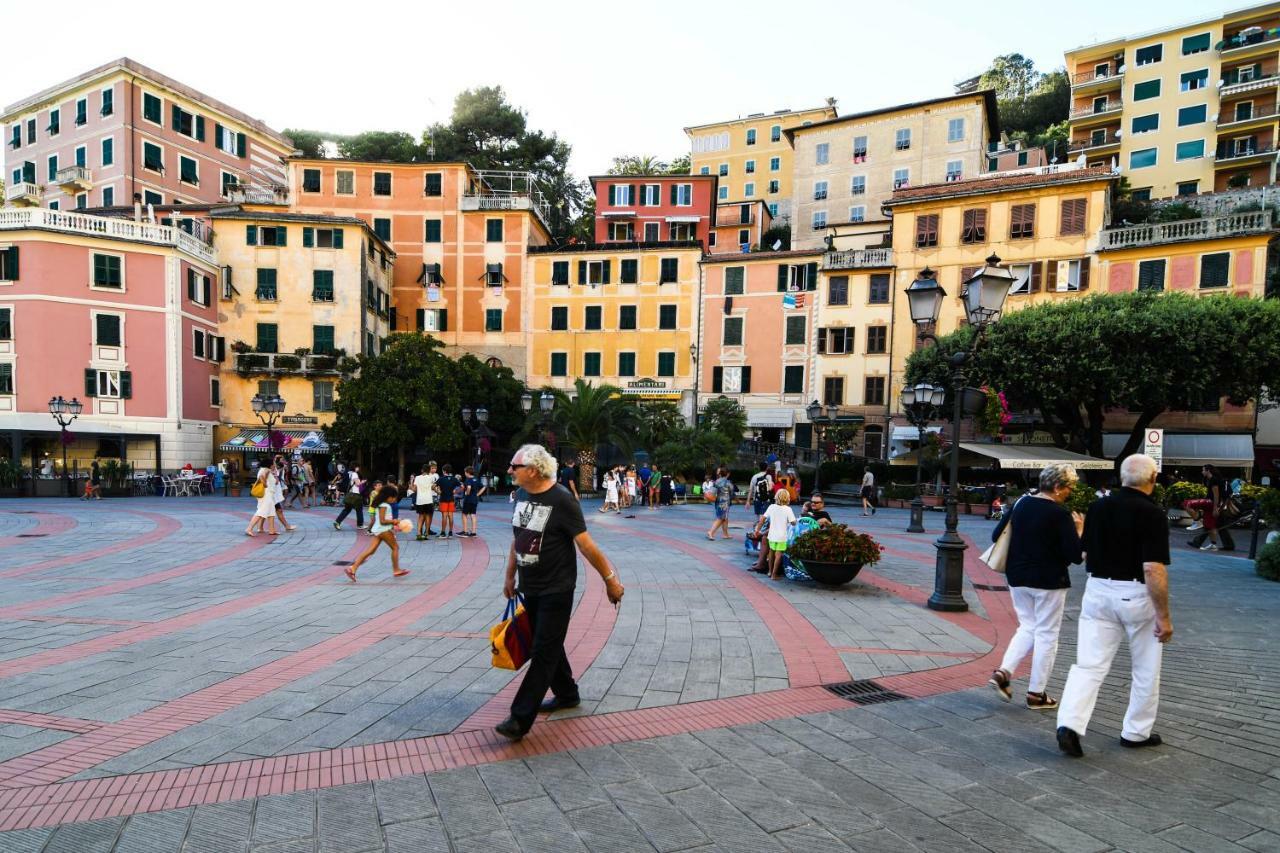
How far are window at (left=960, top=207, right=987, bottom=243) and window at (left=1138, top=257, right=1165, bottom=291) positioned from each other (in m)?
7.06

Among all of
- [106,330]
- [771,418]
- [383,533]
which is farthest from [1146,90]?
[106,330]

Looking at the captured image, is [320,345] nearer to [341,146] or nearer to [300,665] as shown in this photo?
[341,146]

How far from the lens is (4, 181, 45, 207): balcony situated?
4238cm

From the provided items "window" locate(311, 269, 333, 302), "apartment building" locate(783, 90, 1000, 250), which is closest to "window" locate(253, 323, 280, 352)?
"window" locate(311, 269, 333, 302)

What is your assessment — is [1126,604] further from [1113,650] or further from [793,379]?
[793,379]

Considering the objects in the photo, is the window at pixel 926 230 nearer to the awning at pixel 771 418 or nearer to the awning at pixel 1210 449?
the awning at pixel 771 418

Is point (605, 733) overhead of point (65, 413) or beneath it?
beneath

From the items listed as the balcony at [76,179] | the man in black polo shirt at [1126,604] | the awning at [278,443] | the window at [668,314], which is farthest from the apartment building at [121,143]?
the man in black polo shirt at [1126,604]

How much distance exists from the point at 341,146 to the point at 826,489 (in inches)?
1975

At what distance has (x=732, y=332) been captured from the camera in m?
39.9

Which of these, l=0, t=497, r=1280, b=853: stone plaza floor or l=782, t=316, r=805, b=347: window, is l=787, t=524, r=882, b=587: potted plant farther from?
l=782, t=316, r=805, b=347: window

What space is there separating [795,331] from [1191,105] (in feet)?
119

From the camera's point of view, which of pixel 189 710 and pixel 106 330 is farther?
pixel 106 330

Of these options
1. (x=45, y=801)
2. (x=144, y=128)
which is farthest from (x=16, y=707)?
(x=144, y=128)
